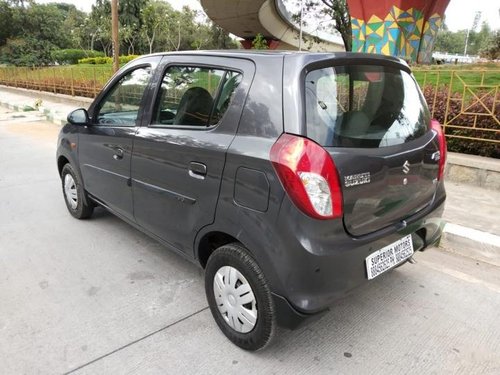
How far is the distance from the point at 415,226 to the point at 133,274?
2.08 metres

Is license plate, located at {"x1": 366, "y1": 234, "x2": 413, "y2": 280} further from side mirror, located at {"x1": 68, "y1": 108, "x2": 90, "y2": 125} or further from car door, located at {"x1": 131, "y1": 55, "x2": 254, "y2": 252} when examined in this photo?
side mirror, located at {"x1": 68, "y1": 108, "x2": 90, "y2": 125}

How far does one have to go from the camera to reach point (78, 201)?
4207 mm

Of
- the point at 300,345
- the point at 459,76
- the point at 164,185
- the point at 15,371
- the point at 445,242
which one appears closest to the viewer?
the point at 15,371

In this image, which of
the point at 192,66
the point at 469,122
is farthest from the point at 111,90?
the point at 469,122

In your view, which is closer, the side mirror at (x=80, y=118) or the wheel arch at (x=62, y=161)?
the side mirror at (x=80, y=118)

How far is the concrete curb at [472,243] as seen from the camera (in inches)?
139

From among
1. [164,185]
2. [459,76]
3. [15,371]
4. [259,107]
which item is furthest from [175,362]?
[459,76]

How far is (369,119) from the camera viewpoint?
2330 mm

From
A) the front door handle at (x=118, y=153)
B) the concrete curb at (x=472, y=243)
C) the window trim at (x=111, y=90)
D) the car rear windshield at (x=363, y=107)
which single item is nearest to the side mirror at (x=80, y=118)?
the window trim at (x=111, y=90)

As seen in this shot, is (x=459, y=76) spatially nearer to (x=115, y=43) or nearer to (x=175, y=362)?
(x=175, y=362)

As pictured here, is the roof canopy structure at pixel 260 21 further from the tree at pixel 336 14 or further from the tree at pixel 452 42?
the tree at pixel 452 42

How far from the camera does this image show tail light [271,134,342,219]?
1959 mm

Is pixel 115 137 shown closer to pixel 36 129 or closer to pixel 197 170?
pixel 197 170

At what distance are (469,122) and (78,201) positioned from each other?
497 centimetres
